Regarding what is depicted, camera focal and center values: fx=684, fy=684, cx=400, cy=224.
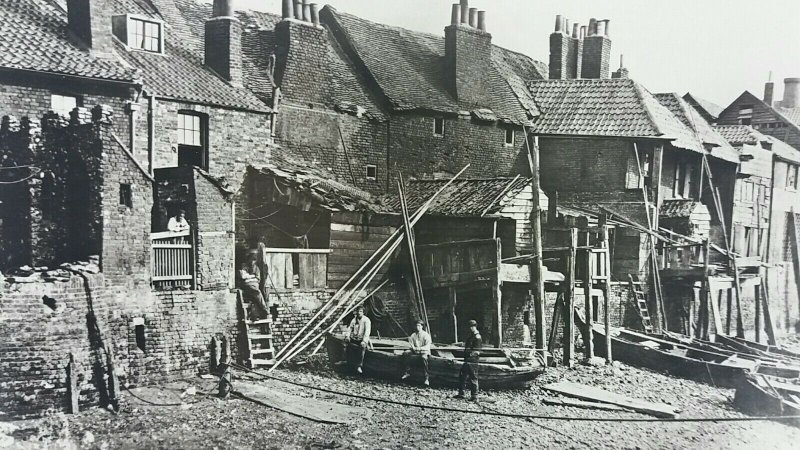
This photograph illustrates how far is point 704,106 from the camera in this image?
3697 cm

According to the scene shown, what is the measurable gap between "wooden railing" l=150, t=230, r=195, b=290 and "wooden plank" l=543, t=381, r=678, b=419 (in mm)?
8538

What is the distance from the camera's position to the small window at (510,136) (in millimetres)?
23381

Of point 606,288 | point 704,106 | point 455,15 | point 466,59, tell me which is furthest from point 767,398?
point 704,106

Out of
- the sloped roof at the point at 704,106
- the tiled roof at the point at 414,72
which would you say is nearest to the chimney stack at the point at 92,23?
the tiled roof at the point at 414,72

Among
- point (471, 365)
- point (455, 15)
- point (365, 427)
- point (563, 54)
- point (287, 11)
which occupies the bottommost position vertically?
point (365, 427)

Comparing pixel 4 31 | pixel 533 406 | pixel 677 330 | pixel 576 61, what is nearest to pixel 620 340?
pixel 677 330

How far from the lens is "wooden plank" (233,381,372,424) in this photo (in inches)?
500

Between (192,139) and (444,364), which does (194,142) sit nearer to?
(192,139)

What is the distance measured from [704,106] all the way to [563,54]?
1352 centimetres

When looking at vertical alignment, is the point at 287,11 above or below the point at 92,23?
above

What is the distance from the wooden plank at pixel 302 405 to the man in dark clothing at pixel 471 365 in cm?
236

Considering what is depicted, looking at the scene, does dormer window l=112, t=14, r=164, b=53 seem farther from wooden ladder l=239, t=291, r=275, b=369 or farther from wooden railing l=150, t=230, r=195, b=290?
wooden ladder l=239, t=291, r=275, b=369

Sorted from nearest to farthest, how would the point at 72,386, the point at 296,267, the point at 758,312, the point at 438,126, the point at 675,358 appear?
the point at 72,386
the point at 296,267
the point at 675,358
the point at 438,126
the point at 758,312

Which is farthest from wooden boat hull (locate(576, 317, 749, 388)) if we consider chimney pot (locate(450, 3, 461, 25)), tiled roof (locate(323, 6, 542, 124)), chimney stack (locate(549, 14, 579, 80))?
chimney stack (locate(549, 14, 579, 80))
